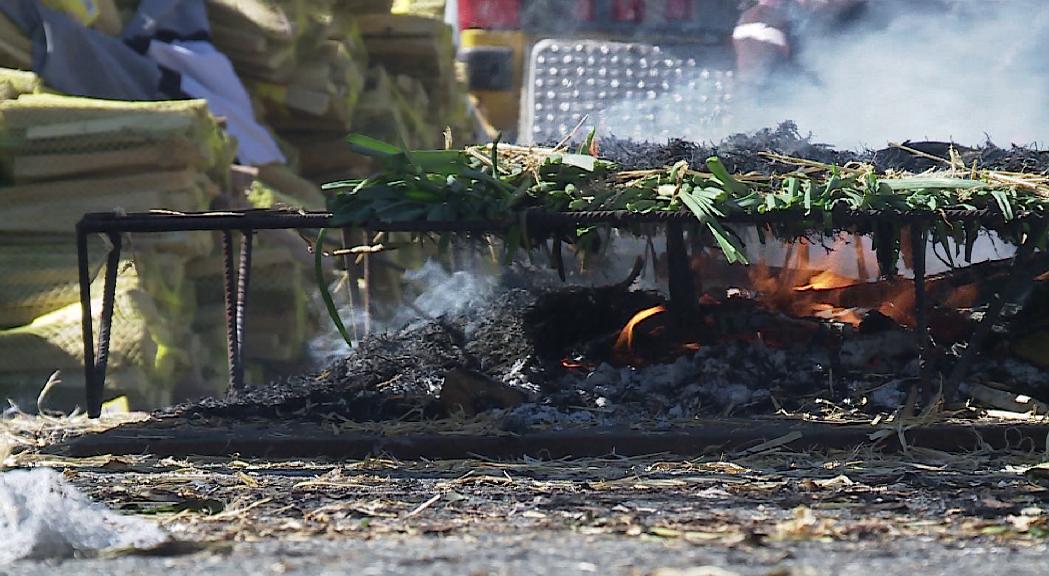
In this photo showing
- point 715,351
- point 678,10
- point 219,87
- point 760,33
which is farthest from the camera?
point 678,10

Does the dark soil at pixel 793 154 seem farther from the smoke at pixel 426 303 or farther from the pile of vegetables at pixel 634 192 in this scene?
the smoke at pixel 426 303

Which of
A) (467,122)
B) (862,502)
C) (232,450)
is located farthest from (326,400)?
(467,122)

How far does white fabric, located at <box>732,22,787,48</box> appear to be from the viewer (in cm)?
1200

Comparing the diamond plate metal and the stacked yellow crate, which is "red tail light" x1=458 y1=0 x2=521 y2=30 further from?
the stacked yellow crate

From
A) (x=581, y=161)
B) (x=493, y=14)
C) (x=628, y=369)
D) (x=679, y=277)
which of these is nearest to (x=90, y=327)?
(x=581, y=161)

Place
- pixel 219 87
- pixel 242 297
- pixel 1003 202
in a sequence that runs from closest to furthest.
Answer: pixel 1003 202 → pixel 242 297 → pixel 219 87

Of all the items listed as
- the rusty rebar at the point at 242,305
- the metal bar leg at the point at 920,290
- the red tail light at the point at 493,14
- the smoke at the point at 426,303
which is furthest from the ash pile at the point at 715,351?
the red tail light at the point at 493,14

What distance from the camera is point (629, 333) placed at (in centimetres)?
680

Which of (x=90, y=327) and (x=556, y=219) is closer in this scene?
A: (x=556, y=219)

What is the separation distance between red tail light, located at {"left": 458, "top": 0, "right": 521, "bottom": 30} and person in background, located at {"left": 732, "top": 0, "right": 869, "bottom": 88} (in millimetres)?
2065

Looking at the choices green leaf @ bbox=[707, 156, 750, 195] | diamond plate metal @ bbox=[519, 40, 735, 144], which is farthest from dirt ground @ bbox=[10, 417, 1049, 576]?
diamond plate metal @ bbox=[519, 40, 735, 144]

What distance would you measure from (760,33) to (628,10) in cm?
125

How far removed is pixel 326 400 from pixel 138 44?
13.6ft

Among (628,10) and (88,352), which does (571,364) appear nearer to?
(88,352)
